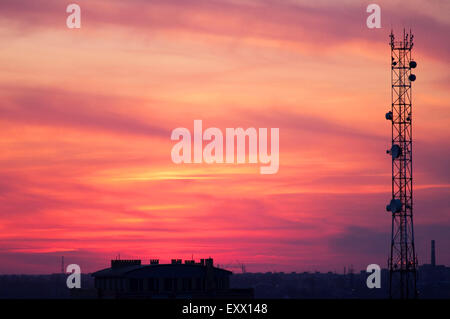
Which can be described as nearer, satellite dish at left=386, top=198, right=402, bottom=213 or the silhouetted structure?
satellite dish at left=386, top=198, right=402, bottom=213

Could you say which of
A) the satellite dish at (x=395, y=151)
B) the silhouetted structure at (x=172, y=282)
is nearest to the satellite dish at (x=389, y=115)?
the satellite dish at (x=395, y=151)

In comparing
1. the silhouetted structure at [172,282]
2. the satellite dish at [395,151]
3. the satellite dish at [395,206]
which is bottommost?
the silhouetted structure at [172,282]

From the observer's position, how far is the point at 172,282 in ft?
561

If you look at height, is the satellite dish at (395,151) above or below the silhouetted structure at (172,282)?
above

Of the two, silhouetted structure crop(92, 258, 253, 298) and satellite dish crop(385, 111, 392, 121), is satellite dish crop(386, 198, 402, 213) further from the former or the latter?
silhouetted structure crop(92, 258, 253, 298)

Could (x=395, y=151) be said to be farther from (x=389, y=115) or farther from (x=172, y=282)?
(x=172, y=282)

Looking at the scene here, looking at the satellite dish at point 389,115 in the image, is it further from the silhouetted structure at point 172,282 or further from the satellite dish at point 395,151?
the silhouetted structure at point 172,282

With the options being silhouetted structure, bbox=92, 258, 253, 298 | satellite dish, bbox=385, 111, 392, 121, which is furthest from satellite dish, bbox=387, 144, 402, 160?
silhouetted structure, bbox=92, 258, 253, 298

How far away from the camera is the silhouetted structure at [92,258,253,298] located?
555 feet

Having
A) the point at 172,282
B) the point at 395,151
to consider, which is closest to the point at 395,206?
the point at 395,151

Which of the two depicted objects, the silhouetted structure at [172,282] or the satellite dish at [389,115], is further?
the silhouetted structure at [172,282]

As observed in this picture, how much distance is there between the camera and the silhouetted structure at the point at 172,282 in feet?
555
